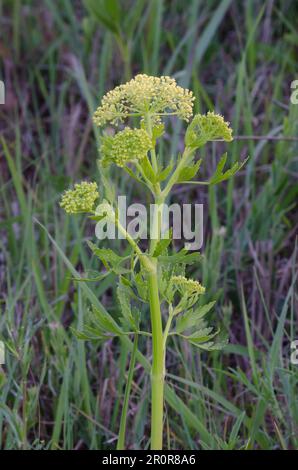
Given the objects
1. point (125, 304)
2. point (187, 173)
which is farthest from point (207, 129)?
point (125, 304)

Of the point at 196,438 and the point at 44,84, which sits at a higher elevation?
the point at 44,84

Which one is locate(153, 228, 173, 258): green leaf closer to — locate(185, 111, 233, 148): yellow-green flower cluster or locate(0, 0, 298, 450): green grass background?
locate(185, 111, 233, 148): yellow-green flower cluster

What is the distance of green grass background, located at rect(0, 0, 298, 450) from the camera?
5.89 ft

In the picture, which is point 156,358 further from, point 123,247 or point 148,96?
point 123,247

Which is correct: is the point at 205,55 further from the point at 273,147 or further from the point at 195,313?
the point at 195,313

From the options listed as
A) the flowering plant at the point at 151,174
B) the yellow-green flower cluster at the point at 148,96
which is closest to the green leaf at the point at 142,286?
the flowering plant at the point at 151,174

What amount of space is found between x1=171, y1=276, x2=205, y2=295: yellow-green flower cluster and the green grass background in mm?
320

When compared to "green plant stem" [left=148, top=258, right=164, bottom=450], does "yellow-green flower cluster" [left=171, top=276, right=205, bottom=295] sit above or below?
above

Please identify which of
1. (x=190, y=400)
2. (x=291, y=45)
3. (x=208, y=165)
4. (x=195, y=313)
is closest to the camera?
(x=195, y=313)

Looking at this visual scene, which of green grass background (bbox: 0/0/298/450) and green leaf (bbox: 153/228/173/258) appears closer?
green leaf (bbox: 153/228/173/258)

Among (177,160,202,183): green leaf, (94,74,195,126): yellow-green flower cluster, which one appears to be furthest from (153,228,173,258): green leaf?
(94,74,195,126): yellow-green flower cluster
